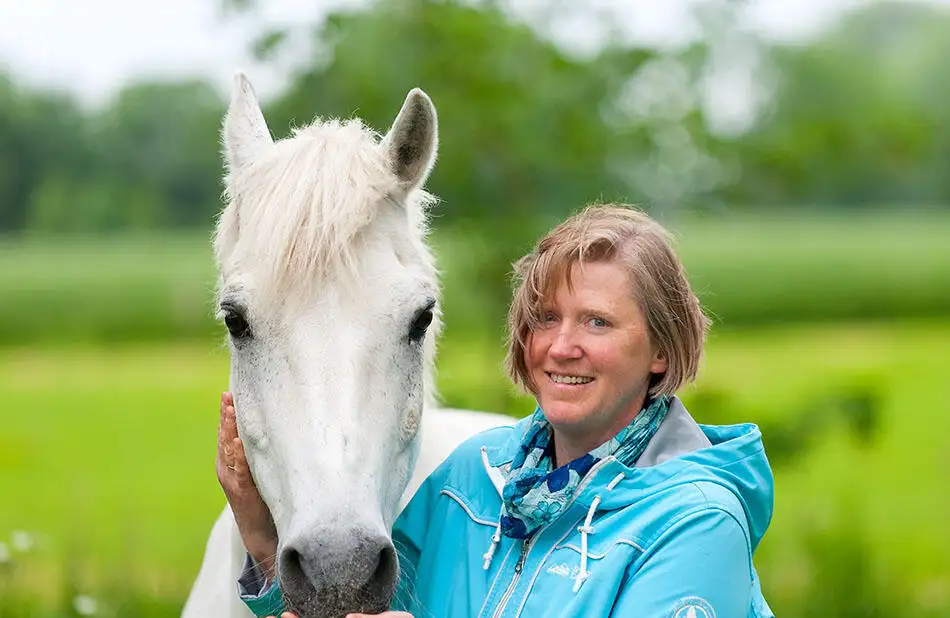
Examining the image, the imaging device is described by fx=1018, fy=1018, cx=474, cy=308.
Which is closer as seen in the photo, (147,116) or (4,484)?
(4,484)

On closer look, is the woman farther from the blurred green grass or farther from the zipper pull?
the blurred green grass

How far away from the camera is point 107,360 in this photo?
16.7 meters

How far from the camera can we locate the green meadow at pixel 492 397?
514cm

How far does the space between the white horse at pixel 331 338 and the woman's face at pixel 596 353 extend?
0.31 meters

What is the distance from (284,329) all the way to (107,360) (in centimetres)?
1570

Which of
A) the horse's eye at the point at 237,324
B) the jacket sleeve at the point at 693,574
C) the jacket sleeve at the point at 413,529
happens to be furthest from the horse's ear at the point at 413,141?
the jacket sleeve at the point at 693,574

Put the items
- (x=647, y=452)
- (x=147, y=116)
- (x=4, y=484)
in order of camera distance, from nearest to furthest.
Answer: (x=647, y=452) < (x=4, y=484) < (x=147, y=116)

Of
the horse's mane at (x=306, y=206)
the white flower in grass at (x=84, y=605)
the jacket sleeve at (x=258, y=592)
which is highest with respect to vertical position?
the horse's mane at (x=306, y=206)

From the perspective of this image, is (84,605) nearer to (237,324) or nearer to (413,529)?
(413,529)

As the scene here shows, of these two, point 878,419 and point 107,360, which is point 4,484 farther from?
point 878,419

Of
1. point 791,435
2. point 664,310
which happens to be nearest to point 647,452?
point 664,310

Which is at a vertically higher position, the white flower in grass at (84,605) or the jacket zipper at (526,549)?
the jacket zipper at (526,549)

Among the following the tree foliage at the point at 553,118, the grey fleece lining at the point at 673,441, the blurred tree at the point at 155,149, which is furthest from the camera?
the blurred tree at the point at 155,149

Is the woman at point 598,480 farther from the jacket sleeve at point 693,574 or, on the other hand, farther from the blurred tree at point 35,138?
the blurred tree at point 35,138
